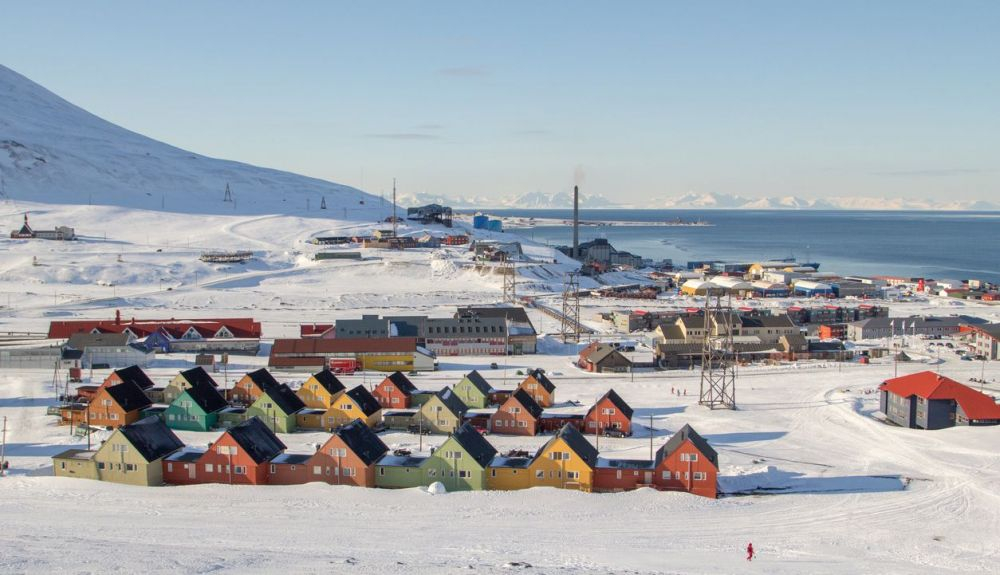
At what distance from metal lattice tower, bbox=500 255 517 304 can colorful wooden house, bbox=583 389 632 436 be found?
100ft

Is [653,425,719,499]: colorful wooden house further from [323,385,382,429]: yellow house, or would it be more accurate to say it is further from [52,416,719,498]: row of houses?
[323,385,382,429]: yellow house

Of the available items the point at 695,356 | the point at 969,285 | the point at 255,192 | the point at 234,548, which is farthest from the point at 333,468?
the point at 255,192

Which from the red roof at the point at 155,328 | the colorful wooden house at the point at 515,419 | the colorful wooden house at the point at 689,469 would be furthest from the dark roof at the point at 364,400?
the red roof at the point at 155,328

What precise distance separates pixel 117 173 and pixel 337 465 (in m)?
110

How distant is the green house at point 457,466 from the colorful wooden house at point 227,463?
3825 millimetres

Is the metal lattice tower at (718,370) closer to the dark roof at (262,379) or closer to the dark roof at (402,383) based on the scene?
the dark roof at (402,383)

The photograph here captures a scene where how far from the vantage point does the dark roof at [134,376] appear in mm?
26980

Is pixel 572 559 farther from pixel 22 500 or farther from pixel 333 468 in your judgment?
pixel 22 500

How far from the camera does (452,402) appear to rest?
24.9m

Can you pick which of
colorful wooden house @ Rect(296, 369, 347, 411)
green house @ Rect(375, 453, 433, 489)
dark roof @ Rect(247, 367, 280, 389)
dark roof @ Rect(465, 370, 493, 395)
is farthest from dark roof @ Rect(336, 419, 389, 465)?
dark roof @ Rect(247, 367, 280, 389)

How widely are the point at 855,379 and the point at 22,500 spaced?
89.1ft

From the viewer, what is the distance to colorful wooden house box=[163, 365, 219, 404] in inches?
1040

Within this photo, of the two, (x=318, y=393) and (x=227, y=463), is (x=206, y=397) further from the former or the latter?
(x=227, y=463)

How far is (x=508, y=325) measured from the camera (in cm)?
4019
